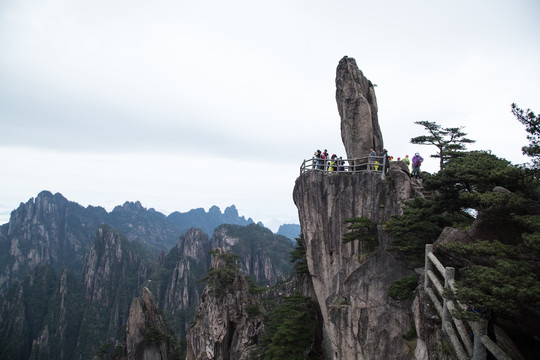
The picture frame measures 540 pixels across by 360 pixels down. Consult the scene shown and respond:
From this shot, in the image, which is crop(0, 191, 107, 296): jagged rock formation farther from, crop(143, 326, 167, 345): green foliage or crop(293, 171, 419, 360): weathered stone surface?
crop(293, 171, 419, 360): weathered stone surface

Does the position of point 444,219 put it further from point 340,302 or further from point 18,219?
point 18,219

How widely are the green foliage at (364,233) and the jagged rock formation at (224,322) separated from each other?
64.7 ft

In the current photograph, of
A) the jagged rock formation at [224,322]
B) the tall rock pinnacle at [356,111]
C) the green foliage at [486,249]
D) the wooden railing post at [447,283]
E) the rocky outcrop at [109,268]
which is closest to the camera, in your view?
the green foliage at [486,249]

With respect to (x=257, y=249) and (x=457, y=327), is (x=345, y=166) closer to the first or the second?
(x=457, y=327)

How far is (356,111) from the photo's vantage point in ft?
62.7

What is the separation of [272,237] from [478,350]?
132m

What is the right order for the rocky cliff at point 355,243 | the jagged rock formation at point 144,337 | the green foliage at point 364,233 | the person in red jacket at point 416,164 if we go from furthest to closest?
the jagged rock formation at point 144,337, the person in red jacket at point 416,164, the green foliage at point 364,233, the rocky cliff at point 355,243

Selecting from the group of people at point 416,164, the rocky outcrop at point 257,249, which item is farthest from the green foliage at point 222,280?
the rocky outcrop at point 257,249

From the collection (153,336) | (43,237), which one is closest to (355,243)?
(153,336)

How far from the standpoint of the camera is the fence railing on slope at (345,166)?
54.2 ft

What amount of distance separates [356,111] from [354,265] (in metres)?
8.81

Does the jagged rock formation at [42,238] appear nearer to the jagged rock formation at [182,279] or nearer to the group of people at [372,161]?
the jagged rock formation at [182,279]

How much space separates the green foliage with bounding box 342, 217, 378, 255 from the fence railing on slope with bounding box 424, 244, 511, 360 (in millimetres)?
5567

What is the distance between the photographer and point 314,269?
19.7 meters
